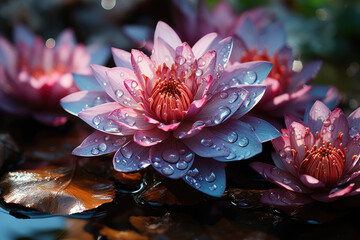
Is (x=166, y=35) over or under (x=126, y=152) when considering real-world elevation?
over

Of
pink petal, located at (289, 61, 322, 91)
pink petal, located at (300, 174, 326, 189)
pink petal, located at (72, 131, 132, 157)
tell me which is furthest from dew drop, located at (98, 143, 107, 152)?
pink petal, located at (289, 61, 322, 91)

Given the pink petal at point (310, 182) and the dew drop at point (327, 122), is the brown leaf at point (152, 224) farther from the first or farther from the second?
the dew drop at point (327, 122)

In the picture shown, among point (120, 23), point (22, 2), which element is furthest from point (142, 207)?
point (22, 2)

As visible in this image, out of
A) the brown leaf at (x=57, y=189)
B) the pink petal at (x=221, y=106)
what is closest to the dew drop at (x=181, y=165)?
the pink petal at (x=221, y=106)

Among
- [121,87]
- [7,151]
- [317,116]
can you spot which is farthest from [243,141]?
[7,151]

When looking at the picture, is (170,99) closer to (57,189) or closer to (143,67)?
(143,67)

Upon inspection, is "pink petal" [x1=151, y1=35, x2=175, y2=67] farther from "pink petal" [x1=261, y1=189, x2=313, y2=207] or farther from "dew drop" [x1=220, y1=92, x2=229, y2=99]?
"pink petal" [x1=261, y1=189, x2=313, y2=207]
